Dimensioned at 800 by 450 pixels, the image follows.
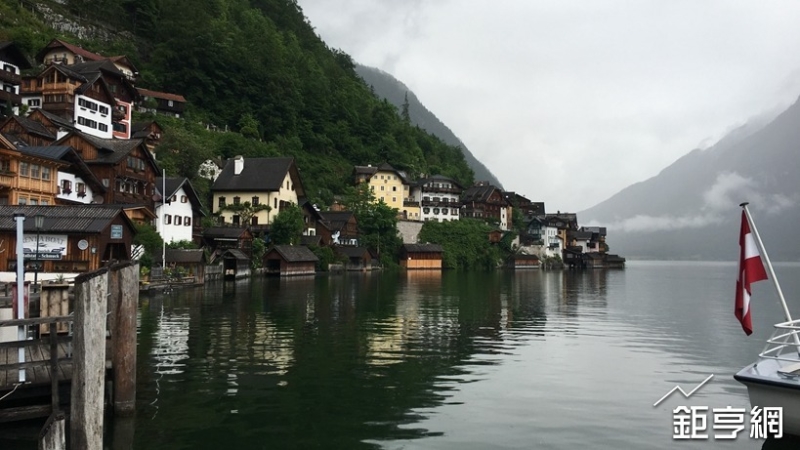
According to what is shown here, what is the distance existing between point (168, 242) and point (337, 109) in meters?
95.3

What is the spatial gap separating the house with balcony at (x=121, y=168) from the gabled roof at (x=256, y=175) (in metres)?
24.8

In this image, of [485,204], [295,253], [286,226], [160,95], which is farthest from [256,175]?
[485,204]

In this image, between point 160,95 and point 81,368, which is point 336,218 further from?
point 81,368

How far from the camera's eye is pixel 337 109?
155m

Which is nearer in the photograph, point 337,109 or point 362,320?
point 362,320

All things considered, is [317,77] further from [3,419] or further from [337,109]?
[3,419]

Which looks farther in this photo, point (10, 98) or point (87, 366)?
point (10, 98)

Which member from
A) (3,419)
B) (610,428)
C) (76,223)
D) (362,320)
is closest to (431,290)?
(362,320)

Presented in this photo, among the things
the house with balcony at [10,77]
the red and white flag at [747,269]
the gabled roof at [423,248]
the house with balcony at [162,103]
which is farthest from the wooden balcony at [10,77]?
the red and white flag at [747,269]

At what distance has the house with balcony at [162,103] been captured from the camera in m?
104

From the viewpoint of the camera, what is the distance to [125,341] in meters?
15.8

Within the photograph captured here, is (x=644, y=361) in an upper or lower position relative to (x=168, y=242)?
lower

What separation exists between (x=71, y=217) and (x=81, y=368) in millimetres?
33839

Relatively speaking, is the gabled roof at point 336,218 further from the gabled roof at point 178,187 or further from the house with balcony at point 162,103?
the gabled roof at point 178,187
